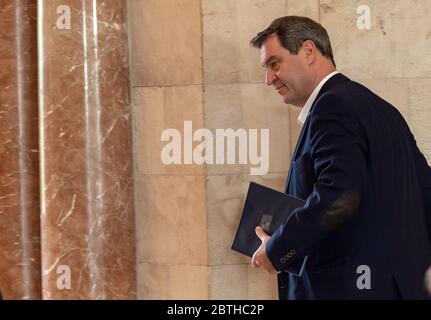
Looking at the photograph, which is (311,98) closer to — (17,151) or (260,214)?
(260,214)

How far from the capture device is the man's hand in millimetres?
2629

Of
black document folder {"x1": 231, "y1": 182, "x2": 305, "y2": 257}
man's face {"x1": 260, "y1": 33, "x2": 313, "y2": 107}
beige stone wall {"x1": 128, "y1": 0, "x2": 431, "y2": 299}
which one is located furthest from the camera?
beige stone wall {"x1": 128, "y1": 0, "x2": 431, "y2": 299}

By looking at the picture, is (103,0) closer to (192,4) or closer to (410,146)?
(192,4)

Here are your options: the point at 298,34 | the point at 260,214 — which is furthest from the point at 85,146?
the point at 298,34

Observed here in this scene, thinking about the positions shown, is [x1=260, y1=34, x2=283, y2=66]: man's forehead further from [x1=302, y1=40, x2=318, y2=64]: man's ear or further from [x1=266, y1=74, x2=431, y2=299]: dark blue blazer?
[x1=266, y1=74, x2=431, y2=299]: dark blue blazer

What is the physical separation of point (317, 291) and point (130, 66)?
6.39 ft

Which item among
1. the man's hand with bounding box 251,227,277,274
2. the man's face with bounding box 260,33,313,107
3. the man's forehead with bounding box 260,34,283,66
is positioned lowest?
the man's hand with bounding box 251,227,277,274

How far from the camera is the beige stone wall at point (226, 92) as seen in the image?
3871 millimetres

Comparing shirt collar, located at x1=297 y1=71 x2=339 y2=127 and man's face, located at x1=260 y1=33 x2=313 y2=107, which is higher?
man's face, located at x1=260 y1=33 x2=313 y2=107

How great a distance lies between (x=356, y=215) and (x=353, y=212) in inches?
2.7

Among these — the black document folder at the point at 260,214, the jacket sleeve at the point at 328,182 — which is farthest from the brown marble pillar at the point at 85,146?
the jacket sleeve at the point at 328,182

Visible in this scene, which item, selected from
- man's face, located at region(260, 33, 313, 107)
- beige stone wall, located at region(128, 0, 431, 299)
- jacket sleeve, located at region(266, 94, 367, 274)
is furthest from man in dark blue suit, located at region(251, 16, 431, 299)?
beige stone wall, located at region(128, 0, 431, 299)

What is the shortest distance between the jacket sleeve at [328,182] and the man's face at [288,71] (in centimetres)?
27

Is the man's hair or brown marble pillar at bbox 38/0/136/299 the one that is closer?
the man's hair
